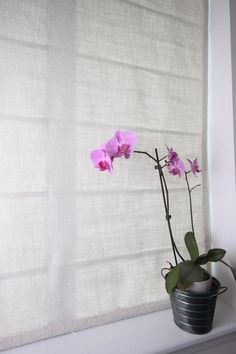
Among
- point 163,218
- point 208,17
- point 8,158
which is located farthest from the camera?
point 208,17

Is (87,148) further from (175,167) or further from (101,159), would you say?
(175,167)

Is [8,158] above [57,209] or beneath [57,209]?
above

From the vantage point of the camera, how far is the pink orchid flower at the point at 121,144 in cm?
75

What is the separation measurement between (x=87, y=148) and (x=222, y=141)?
56 cm

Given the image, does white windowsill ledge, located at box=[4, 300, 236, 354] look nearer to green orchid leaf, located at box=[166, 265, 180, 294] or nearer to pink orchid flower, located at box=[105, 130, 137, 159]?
green orchid leaf, located at box=[166, 265, 180, 294]

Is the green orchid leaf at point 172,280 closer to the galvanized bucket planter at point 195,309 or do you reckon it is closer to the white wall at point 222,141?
the galvanized bucket planter at point 195,309

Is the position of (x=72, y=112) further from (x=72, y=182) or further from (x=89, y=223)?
(x=89, y=223)

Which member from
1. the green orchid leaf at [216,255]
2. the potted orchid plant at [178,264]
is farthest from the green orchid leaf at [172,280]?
the green orchid leaf at [216,255]

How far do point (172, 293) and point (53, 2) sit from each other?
1060 millimetres

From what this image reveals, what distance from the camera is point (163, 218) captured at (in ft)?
3.14

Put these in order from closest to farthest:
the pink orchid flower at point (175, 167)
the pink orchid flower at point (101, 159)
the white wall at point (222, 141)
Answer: the pink orchid flower at point (101, 159), the pink orchid flower at point (175, 167), the white wall at point (222, 141)

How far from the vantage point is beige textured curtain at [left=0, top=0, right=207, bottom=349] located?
76 cm

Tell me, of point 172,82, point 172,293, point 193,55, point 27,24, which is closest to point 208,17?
point 193,55

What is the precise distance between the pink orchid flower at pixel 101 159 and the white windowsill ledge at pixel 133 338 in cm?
56
